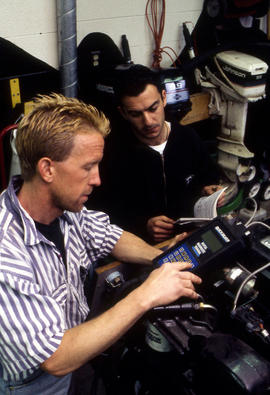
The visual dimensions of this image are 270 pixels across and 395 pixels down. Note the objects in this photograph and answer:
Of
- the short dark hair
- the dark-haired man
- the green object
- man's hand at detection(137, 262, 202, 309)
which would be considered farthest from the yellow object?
the green object

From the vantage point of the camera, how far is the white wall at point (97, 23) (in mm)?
2068

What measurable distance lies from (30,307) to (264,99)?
97.3 inches

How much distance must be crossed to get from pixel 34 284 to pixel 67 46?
1548 mm

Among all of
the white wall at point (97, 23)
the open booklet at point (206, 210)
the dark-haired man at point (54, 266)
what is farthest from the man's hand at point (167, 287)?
the white wall at point (97, 23)

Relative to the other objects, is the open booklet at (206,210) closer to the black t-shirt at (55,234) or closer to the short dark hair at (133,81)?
the black t-shirt at (55,234)

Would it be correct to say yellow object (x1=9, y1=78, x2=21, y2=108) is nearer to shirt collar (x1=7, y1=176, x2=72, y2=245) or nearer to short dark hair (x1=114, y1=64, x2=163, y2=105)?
short dark hair (x1=114, y1=64, x2=163, y2=105)

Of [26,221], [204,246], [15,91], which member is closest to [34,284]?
[26,221]

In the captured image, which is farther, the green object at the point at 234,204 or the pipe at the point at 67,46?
the green object at the point at 234,204

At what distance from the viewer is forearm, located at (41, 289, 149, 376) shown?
3.24ft

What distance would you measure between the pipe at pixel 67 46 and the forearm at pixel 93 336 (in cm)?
151

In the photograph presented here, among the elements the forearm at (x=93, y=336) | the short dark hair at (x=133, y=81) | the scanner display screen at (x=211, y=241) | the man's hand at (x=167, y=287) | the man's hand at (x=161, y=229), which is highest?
the short dark hair at (x=133, y=81)

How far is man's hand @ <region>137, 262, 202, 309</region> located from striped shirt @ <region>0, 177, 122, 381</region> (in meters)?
0.23

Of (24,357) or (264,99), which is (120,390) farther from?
(264,99)

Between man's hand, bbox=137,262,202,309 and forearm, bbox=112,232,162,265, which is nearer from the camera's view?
man's hand, bbox=137,262,202,309
